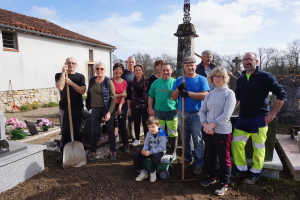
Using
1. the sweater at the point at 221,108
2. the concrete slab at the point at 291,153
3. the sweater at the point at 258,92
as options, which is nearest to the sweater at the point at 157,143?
the sweater at the point at 221,108

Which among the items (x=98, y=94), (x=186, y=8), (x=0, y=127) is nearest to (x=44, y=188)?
(x=0, y=127)

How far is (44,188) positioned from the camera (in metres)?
2.97

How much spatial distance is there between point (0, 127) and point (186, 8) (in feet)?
15.3

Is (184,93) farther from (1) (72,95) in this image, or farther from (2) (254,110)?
(1) (72,95)

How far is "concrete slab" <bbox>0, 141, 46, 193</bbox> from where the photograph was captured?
288cm

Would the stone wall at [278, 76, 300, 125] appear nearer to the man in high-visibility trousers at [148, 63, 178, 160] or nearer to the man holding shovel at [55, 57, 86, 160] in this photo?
the man in high-visibility trousers at [148, 63, 178, 160]

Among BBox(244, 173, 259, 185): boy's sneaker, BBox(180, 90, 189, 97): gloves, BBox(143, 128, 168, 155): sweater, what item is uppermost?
BBox(180, 90, 189, 97): gloves

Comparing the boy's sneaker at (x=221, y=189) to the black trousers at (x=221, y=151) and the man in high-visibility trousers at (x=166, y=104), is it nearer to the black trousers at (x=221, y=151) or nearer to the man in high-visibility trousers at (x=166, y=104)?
the black trousers at (x=221, y=151)

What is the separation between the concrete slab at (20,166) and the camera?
288 cm

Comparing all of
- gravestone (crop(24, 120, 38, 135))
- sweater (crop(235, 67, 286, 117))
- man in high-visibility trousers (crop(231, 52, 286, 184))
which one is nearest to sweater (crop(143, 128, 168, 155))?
man in high-visibility trousers (crop(231, 52, 286, 184))

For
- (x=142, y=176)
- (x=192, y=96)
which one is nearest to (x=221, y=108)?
(x=192, y=96)

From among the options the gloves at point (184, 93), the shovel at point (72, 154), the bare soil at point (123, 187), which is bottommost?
the bare soil at point (123, 187)

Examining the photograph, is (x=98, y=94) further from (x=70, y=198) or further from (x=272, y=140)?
(x=272, y=140)

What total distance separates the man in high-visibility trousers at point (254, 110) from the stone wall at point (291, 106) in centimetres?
472
